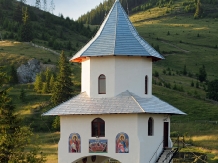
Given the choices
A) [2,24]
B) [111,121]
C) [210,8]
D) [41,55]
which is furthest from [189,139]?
[210,8]

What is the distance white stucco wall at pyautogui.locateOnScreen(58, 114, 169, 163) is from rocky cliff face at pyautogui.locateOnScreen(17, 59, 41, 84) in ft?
164

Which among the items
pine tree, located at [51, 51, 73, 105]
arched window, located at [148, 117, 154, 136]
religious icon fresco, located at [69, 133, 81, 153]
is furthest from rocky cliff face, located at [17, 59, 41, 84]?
arched window, located at [148, 117, 154, 136]

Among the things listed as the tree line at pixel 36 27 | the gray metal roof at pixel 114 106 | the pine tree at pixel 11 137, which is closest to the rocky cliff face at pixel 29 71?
the tree line at pixel 36 27

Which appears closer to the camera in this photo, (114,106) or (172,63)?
(114,106)

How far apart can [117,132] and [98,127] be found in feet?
4.29

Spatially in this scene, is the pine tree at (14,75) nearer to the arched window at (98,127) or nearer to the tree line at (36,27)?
the tree line at (36,27)

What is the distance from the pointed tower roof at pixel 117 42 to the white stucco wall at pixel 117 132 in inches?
157

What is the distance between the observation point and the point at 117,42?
1325 inches

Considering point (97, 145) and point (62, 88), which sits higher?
point (62, 88)

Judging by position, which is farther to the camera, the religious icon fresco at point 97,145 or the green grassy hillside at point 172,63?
the green grassy hillside at point 172,63

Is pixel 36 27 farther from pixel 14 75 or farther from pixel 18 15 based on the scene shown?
pixel 14 75

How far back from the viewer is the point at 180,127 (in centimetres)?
6044

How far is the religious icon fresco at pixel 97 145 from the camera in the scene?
32.0 metres

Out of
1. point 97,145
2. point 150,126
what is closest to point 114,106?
point 97,145
